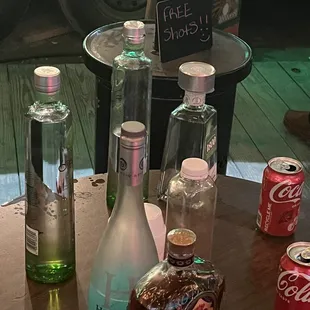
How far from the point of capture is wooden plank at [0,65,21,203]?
2.64 metres

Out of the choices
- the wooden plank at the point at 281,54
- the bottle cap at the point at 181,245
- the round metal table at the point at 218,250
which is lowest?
the wooden plank at the point at 281,54

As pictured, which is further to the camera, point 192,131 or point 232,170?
point 232,170

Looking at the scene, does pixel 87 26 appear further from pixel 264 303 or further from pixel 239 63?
pixel 264 303

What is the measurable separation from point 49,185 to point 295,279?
394mm

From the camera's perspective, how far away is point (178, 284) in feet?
2.95

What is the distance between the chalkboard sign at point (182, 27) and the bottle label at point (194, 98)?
39 centimetres

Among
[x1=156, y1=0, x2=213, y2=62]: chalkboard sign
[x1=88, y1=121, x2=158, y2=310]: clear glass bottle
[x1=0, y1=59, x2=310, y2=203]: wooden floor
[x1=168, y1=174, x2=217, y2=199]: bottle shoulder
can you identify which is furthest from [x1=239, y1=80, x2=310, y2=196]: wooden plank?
[x1=88, y1=121, x2=158, y2=310]: clear glass bottle

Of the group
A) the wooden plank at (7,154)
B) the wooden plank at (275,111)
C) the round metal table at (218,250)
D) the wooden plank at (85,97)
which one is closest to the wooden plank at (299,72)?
the wooden plank at (275,111)

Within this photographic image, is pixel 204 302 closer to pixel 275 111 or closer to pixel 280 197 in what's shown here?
pixel 280 197

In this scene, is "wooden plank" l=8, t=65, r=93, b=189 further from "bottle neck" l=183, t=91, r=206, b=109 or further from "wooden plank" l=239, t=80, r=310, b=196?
"bottle neck" l=183, t=91, r=206, b=109

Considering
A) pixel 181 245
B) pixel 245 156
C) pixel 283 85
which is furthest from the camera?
pixel 283 85

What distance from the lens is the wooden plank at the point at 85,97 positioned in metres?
3.05

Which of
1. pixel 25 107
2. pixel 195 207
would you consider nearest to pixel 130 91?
pixel 195 207

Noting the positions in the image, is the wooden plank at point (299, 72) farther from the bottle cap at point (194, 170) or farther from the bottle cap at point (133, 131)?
the bottle cap at point (133, 131)
